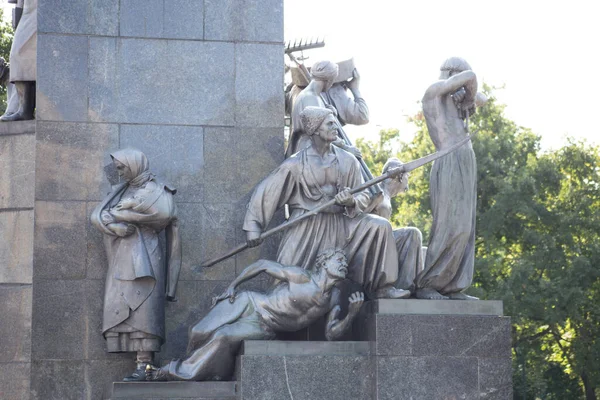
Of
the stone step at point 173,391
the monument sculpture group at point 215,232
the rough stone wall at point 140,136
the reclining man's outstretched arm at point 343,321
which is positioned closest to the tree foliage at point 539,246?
the monument sculpture group at point 215,232

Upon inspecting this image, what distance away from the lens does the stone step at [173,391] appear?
11.4 m

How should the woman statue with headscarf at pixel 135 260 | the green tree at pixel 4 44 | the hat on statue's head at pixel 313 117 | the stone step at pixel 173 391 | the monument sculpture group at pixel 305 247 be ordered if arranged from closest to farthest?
the stone step at pixel 173 391
the monument sculpture group at pixel 305 247
the woman statue with headscarf at pixel 135 260
the hat on statue's head at pixel 313 117
the green tree at pixel 4 44

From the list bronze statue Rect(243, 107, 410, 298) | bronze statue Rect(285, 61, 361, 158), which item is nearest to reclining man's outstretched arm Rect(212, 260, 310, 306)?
bronze statue Rect(243, 107, 410, 298)

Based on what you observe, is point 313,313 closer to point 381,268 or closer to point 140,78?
point 381,268

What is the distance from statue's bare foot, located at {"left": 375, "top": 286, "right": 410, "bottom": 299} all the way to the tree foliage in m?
15.6

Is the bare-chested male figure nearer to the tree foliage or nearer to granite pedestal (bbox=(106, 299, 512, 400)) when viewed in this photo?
granite pedestal (bbox=(106, 299, 512, 400))

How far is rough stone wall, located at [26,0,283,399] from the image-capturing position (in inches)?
492

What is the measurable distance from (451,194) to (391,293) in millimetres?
1207

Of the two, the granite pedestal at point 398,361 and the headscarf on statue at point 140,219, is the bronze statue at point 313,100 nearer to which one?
the headscarf on statue at point 140,219

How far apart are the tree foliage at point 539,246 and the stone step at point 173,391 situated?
16.5m

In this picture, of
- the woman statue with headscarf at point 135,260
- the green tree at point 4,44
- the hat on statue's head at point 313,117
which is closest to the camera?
the woman statue with headscarf at point 135,260

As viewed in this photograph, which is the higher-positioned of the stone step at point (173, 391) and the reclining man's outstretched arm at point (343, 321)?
the reclining man's outstretched arm at point (343, 321)

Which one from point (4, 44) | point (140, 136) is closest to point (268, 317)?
point (140, 136)

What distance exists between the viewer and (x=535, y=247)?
29.7 m
